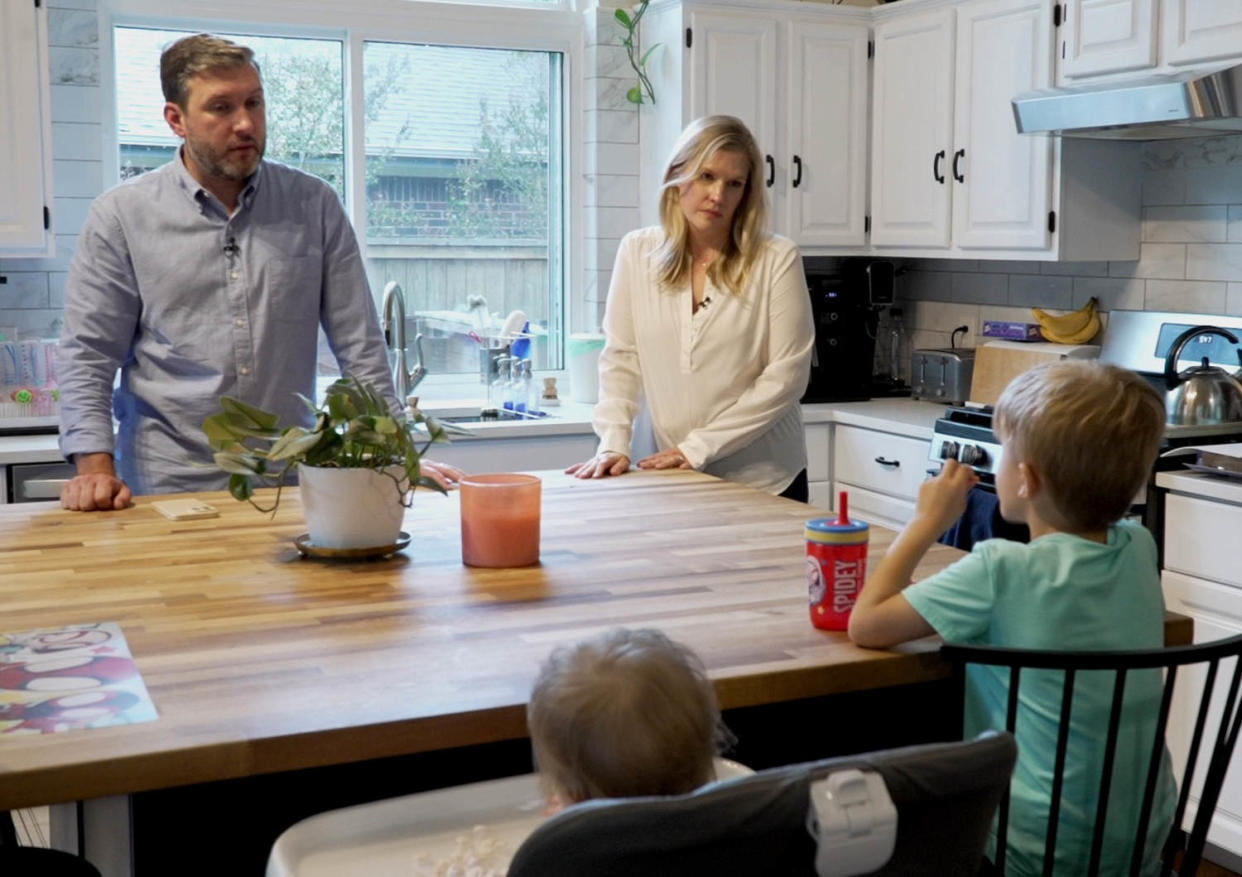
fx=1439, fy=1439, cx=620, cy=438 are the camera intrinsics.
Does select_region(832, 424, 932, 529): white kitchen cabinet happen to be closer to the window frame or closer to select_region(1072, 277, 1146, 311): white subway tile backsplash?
select_region(1072, 277, 1146, 311): white subway tile backsplash

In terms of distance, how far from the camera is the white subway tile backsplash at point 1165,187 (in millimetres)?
4023

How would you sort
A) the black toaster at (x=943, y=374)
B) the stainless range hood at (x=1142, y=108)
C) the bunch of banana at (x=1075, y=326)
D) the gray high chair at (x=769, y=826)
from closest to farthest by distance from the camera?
the gray high chair at (x=769, y=826)
the stainless range hood at (x=1142, y=108)
the bunch of banana at (x=1075, y=326)
the black toaster at (x=943, y=374)

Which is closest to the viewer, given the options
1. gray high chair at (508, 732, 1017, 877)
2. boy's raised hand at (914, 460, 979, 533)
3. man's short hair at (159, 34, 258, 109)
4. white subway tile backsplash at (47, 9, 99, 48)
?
gray high chair at (508, 732, 1017, 877)

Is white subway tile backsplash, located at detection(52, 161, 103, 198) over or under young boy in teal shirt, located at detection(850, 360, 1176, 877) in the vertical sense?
over

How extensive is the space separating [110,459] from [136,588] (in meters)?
0.71

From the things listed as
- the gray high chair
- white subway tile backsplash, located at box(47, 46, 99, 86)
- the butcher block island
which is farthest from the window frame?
the gray high chair

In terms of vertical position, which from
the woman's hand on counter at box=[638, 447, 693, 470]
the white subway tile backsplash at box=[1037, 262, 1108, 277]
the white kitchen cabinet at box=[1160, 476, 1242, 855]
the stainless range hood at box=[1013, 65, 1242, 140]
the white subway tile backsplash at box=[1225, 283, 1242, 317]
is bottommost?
the white kitchen cabinet at box=[1160, 476, 1242, 855]

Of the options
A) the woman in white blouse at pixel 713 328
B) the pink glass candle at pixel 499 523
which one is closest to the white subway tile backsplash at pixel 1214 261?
the woman in white blouse at pixel 713 328

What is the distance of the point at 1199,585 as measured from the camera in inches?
123

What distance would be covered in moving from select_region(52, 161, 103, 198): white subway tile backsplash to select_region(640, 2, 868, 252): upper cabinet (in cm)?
170

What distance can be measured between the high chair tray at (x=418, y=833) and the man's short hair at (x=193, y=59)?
162cm

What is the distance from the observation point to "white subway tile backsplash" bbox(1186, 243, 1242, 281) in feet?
12.6

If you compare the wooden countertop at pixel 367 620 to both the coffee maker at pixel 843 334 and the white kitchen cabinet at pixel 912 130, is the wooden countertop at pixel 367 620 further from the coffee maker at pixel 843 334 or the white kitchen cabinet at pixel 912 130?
the coffee maker at pixel 843 334

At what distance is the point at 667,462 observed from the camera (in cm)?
288
